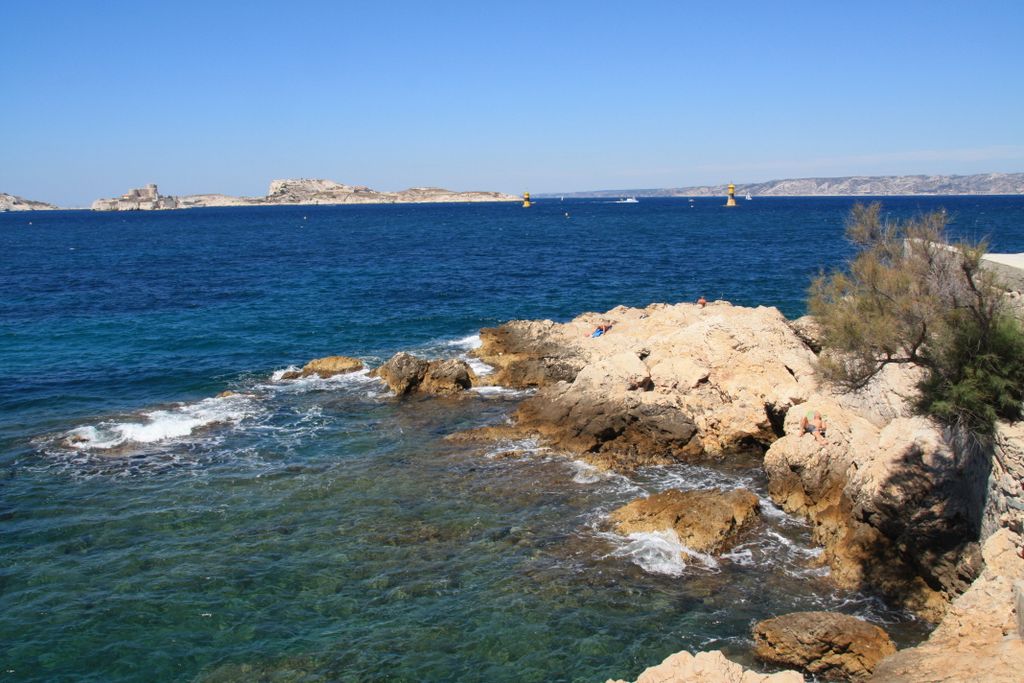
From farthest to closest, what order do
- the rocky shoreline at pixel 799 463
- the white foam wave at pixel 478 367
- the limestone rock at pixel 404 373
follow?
1. the white foam wave at pixel 478 367
2. the limestone rock at pixel 404 373
3. the rocky shoreline at pixel 799 463

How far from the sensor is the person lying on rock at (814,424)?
1617 cm

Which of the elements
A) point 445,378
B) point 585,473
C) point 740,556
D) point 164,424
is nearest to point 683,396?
point 585,473

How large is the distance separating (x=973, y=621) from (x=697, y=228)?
95118mm

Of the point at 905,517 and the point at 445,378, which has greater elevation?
the point at 445,378

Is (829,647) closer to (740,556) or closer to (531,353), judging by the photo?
(740,556)

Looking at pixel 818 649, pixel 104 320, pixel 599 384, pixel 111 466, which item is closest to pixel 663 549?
pixel 818 649

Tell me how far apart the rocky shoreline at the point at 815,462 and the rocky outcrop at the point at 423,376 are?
0.35ft

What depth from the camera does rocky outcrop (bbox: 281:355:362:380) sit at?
93.0 feet

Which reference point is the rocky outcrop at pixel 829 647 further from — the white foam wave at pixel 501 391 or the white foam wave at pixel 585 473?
the white foam wave at pixel 501 391

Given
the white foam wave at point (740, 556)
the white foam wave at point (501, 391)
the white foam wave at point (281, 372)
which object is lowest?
the white foam wave at point (740, 556)

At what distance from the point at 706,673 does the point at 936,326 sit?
6387 millimetres

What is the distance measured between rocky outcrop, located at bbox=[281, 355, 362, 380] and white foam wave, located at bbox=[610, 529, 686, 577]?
1672cm

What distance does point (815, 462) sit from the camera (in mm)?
15859

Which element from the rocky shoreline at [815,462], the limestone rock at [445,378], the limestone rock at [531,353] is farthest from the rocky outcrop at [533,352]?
the limestone rock at [445,378]
